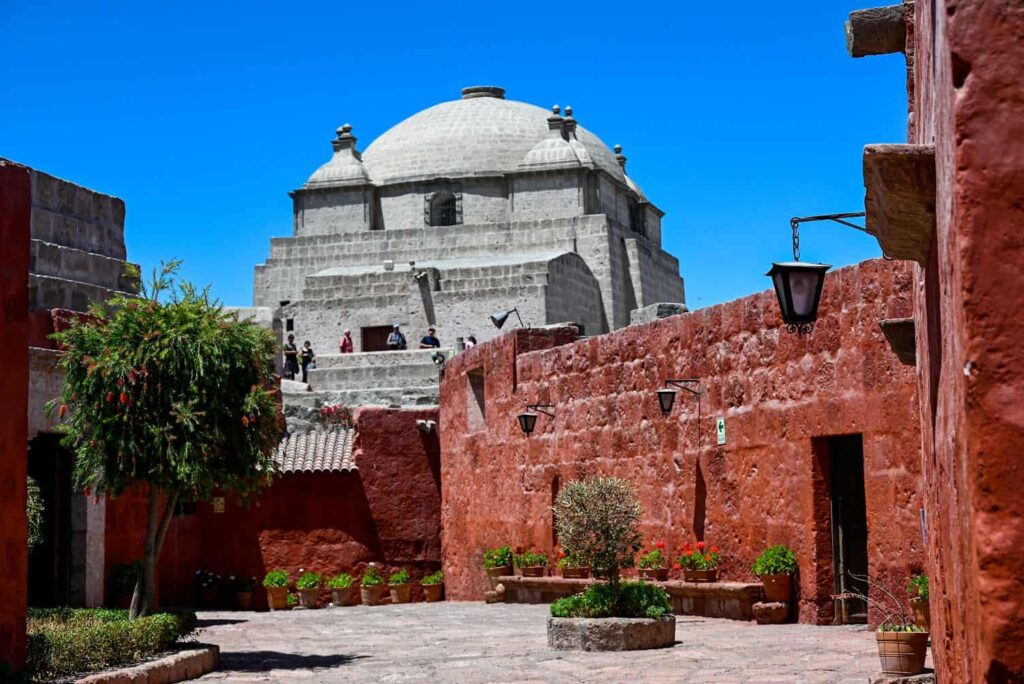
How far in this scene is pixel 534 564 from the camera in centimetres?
1797

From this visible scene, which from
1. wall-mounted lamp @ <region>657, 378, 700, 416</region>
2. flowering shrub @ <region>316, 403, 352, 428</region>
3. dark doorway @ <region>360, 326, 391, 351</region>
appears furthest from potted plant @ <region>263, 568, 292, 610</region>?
dark doorway @ <region>360, 326, 391, 351</region>

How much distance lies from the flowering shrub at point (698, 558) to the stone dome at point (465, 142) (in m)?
27.8

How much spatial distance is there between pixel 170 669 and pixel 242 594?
36.4ft

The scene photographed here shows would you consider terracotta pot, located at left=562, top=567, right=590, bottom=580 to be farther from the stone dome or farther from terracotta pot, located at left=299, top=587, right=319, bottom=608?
the stone dome

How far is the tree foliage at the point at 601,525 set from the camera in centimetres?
1180

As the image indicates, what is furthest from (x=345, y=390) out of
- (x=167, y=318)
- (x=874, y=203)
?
(x=874, y=203)

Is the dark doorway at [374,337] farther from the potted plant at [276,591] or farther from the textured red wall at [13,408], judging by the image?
the textured red wall at [13,408]

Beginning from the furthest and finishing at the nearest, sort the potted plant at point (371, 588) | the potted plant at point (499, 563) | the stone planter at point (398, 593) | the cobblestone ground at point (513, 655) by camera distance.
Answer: the stone planter at point (398, 593)
the potted plant at point (371, 588)
the potted plant at point (499, 563)
the cobblestone ground at point (513, 655)

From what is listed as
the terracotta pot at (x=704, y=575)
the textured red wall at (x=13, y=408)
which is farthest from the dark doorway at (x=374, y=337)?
the textured red wall at (x=13, y=408)

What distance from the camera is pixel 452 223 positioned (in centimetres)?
4241

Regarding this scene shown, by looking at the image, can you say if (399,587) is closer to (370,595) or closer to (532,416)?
(370,595)

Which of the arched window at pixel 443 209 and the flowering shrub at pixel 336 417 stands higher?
the arched window at pixel 443 209

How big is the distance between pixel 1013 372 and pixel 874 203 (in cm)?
119

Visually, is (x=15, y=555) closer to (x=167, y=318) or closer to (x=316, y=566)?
(x=167, y=318)
